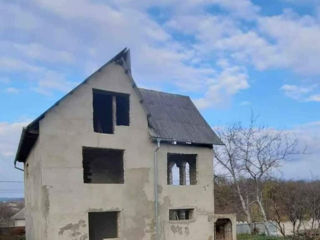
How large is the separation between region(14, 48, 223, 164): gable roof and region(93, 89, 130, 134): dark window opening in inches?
33.5

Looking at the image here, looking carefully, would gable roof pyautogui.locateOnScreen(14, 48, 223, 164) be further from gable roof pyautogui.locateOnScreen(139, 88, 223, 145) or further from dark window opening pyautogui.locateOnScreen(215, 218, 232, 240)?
dark window opening pyautogui.locateOnScreen(215, 218, 232, 240)

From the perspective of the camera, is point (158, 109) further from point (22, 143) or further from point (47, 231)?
point (47, 231)

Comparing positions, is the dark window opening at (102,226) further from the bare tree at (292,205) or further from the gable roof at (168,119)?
the bare tree at (292,205)

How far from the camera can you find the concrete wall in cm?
1536

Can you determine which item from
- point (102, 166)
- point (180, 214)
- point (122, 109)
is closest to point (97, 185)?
point (122, 109)

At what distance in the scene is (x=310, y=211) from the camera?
25359mm

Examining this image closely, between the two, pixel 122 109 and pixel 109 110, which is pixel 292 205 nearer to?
pixel 122 109

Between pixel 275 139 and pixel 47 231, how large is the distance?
23051 mm

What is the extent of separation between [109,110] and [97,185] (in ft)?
13.8

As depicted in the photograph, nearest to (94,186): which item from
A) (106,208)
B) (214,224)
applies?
(106,208)

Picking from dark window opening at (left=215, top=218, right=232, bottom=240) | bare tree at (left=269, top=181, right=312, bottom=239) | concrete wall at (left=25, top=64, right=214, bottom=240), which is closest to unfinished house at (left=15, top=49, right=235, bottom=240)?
concrete wall at (left=25, top=64, right=214, bottom=240)

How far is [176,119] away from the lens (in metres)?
20.4

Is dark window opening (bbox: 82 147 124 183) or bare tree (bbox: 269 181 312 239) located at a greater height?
dark window opening (bbox: 82 147 124 183)

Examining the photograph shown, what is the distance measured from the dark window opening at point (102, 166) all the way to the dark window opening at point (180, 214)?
10.7 feet
